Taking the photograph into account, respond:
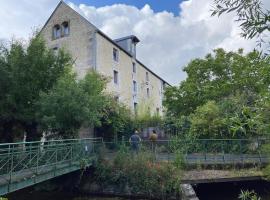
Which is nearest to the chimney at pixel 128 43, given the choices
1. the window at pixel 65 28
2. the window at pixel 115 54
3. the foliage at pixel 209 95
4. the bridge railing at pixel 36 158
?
the window at pixel 115 54

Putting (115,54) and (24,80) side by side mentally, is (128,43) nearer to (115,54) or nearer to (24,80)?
(115,54)

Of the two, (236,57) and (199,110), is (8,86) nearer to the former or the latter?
(199,110)

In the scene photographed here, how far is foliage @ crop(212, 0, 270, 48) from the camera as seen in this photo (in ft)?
9.11

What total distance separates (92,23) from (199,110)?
11812 millimetres

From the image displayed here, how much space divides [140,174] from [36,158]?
15.2ft

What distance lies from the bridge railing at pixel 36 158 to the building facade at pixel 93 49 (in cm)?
898

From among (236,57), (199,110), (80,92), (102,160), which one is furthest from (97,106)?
(236,57)

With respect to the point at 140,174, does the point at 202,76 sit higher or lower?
higher

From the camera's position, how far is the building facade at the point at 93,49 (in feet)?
78.4

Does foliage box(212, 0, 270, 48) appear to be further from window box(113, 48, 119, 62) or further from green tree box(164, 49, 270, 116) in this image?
window box(113, 48, 119, 62)

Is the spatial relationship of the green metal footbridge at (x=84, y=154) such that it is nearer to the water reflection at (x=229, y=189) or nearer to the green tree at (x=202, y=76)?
the water reflection at (x=229, y=189)

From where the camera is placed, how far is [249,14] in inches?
115

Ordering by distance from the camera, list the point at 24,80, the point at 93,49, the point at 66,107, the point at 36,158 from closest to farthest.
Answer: the point at 36,158
the point at 66,107
the point at 24,80
the point at 93,49

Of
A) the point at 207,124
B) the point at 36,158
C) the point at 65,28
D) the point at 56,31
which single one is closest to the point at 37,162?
the point at 36,158
